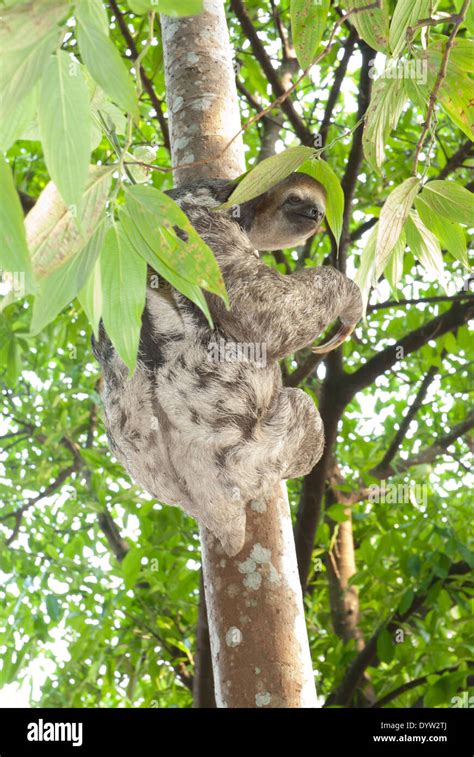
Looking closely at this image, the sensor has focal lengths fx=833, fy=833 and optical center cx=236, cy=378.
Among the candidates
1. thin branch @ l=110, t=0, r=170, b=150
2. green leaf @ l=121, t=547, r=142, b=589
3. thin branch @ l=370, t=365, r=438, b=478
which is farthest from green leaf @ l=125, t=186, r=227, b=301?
thin branch @ l=370, t=365, r=438, b=478

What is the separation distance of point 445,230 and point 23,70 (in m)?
0.83

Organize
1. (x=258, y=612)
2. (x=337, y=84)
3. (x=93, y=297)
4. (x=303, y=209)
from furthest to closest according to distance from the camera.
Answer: (x=337, y=84)
(x=303, y=209)
(x=258, y=612)
(x=93, y=297)

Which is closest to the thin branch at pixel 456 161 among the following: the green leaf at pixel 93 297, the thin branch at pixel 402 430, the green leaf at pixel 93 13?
the thin branch at pixel 402 430

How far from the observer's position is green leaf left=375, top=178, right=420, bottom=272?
131cm

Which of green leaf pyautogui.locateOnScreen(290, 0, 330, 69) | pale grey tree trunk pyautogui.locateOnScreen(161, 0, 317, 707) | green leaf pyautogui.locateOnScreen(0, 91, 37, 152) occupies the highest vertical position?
green leaf pyautogui.locateOnScreen(290, 0, 330, 69)

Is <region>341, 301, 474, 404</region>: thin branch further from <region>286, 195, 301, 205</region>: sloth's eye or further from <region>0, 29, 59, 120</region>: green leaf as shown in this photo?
<region>0, 29, 59, 120</region>: green leaf

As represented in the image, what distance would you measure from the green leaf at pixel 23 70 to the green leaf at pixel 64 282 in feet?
0.68

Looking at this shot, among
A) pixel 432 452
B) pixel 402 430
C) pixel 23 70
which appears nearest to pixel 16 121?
pixel 23 70

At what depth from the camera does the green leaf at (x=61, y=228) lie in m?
1.06

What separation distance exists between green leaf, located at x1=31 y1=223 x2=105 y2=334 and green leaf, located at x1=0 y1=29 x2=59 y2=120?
8.2 inches

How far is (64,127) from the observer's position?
2.96ft

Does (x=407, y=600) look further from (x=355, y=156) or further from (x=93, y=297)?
(x=93, y=297)

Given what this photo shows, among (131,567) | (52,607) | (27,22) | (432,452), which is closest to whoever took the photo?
(27,22)

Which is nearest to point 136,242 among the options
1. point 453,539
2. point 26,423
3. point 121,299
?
point 121,299
